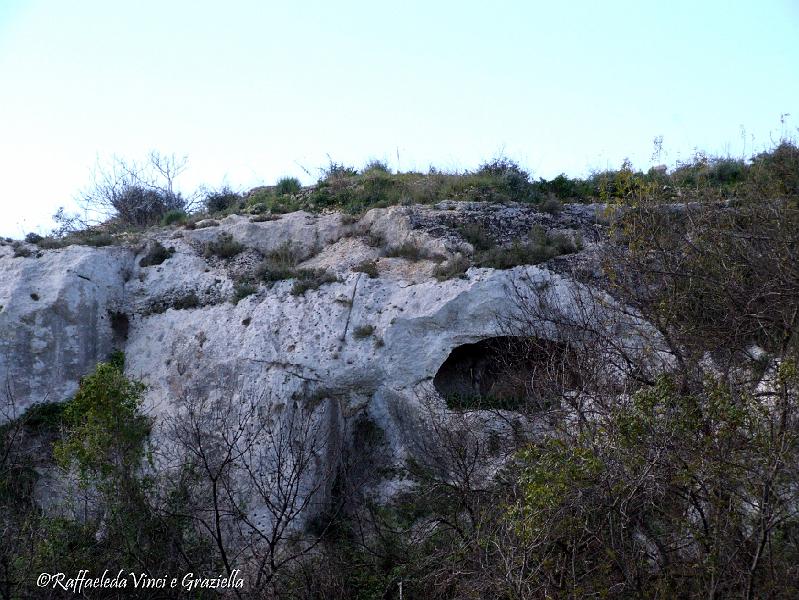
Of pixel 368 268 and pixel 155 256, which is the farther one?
pixel 155 256

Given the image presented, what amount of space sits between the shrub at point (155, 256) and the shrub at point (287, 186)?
11.5ft

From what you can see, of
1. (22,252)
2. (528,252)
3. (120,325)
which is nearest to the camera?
(528,252)

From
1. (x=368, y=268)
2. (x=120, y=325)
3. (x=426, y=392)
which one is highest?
(x=368, y=268)

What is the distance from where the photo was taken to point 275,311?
12.5 m

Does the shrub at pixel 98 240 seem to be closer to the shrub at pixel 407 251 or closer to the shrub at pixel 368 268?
the shrub at pixel 368 268

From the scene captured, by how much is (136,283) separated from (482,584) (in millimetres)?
8637

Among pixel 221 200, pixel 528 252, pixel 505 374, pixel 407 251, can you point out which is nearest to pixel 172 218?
pixel 221 200

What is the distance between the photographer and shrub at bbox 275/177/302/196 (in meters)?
17.4

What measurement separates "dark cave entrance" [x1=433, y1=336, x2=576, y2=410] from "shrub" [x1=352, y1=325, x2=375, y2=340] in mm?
1114

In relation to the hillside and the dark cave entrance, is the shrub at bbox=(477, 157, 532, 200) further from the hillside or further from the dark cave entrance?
the dark cave entrance

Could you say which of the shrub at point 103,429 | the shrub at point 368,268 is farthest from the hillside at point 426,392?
the shrub at point 368,268

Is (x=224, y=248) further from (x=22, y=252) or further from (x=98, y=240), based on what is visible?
(x=22, y=252)

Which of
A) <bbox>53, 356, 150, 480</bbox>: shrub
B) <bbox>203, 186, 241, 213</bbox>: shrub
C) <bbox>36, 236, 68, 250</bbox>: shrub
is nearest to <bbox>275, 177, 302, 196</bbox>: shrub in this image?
Result: <bbox>203, 186, 241, 213</bbox>: shrub

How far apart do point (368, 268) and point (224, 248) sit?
2890 millimetres
